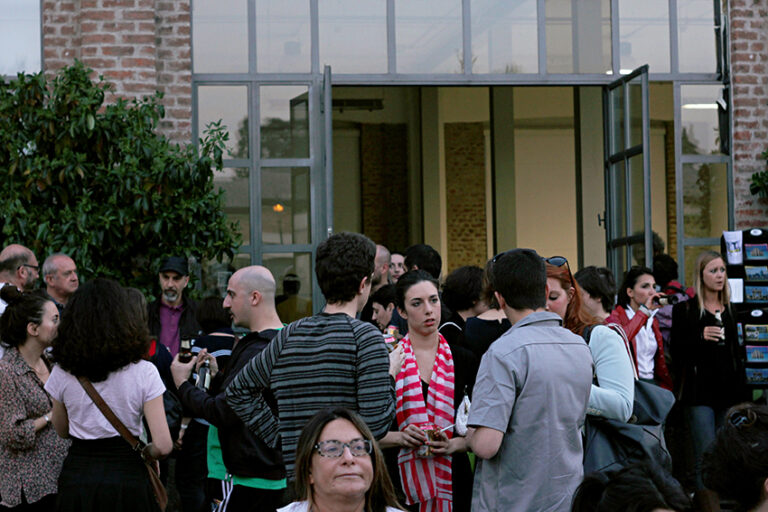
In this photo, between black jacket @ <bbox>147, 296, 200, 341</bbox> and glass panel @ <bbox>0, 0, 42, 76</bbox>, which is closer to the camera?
black jacket @ <bbox>147, 296, 200, 341</bbox>

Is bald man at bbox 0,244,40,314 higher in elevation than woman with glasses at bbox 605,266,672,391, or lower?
higher

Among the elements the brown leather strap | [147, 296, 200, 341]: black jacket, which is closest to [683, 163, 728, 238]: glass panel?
[147, 296, 200, 341]: black jacket

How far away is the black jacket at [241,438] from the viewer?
461 cm

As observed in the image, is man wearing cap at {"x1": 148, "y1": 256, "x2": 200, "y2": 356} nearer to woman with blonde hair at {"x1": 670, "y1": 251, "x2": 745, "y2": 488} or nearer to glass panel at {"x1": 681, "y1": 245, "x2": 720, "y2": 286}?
woman with blonde hair at {"x1": 670, "y1": 251, "x2": 745, "y2": 488}

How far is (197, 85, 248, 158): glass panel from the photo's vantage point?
31.4ft

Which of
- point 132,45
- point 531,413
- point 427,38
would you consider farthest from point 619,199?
point 531,413

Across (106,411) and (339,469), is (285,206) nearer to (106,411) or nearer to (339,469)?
(106,411)

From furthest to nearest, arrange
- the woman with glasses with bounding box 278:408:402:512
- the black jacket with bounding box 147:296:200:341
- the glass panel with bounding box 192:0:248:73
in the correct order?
the glass panel with bounding box 192:0:248:73 < the black jacket with bounding box 147:296:200:341 < the woman with glasses with bounding box 278:408:402:512

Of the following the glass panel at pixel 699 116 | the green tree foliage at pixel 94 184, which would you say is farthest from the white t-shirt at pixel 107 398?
the glass panel at pixel 699 116

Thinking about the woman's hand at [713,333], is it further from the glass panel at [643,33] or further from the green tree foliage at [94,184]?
the green tree foliage at [94,184]

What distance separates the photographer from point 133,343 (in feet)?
14.7

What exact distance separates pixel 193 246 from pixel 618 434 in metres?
4.47

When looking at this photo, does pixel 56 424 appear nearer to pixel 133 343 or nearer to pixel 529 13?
pixel 133 343

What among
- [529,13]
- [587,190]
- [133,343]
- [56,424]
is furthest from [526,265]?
[587,190]
